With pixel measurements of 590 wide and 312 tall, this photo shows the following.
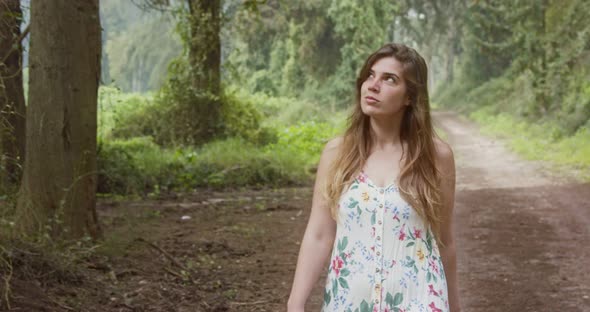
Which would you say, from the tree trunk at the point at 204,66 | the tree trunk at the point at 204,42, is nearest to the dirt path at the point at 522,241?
the tree trunk at the point at 204,66

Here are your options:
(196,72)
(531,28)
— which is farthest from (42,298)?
(531,28)

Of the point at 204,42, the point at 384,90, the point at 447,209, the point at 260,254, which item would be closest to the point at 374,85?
the point at 384,90

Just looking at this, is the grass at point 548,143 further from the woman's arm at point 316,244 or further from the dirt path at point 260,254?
the woman's arm at point 316,244

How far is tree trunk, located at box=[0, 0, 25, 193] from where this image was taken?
19.0 ft

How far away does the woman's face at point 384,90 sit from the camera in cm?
295

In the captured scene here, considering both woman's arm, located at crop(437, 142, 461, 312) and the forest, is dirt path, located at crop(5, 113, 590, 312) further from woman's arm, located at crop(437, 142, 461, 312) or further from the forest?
woman's arm, located at crop(437, 142, 461, 312)

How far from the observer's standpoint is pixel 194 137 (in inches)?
734

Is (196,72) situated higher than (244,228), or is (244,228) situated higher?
(196,72)

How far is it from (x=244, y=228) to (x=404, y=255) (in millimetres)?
7441

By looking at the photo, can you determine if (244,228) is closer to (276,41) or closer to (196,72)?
(196,72)

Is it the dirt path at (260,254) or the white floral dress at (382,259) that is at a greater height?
the white floral dress at (382,259)

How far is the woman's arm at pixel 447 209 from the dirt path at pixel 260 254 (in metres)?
2.96

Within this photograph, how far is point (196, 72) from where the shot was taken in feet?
60.1

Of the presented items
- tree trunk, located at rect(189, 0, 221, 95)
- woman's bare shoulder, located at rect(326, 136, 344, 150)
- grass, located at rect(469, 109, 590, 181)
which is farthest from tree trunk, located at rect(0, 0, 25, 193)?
grass, located at rect(469, 109, 590, 181)
